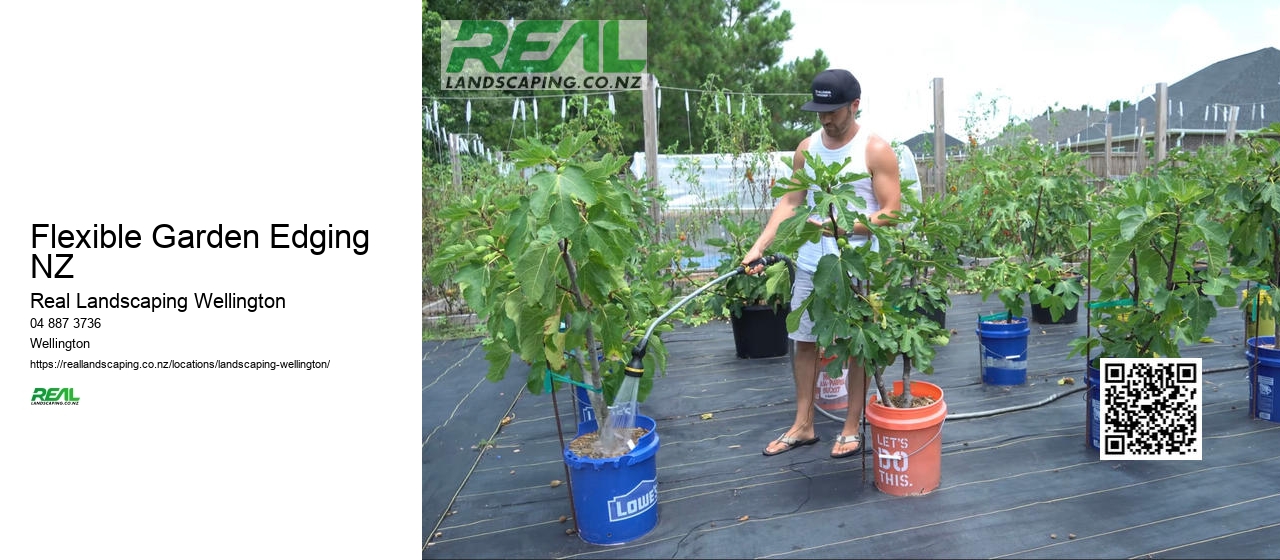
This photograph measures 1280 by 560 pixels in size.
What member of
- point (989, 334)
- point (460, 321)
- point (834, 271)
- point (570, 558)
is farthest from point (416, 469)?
point (460, 321)

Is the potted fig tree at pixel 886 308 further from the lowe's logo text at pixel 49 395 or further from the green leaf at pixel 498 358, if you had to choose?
the lowe's logo text at pixel 49 395

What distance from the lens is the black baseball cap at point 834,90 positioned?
8.73 ft

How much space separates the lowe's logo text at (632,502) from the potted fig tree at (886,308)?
72 centimetres

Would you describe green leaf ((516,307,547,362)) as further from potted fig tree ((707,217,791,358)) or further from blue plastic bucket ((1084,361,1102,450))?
potted fig tree ((707,217,791,358))

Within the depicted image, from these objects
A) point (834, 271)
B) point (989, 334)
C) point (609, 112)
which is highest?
point (609, 112)

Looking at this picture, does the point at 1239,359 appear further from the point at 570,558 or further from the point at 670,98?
the point at 670,98

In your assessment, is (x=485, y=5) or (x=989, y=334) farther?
(x=485, y=5)

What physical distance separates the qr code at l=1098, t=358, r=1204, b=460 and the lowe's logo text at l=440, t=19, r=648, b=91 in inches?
388

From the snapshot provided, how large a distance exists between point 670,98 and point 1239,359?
981 centimetres

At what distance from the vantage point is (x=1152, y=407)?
2777 mm

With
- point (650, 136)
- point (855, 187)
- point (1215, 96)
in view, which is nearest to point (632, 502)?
point (855, 187)

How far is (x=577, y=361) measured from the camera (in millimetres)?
2416

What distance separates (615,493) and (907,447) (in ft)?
3.15

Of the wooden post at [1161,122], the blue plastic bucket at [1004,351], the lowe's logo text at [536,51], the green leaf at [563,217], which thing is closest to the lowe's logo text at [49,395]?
the green leaf at [563,217]
